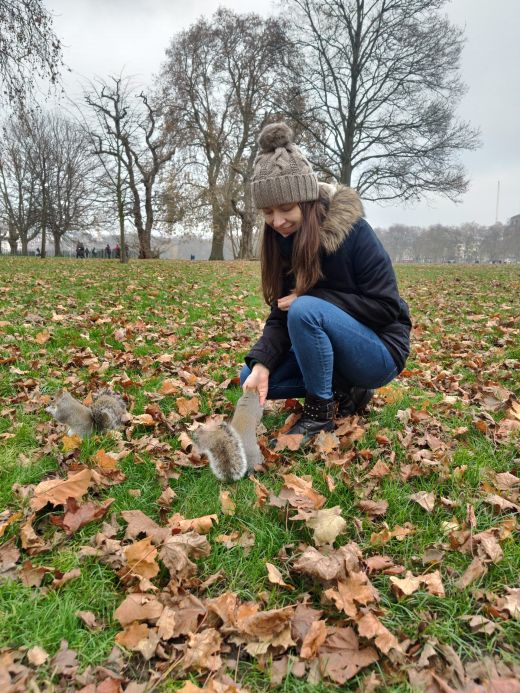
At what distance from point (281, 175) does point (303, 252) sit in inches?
15.0

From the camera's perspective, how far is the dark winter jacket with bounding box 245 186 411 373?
7.41 ft

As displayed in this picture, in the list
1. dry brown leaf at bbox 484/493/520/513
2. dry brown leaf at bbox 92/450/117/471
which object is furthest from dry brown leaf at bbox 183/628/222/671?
dry brown leaf at bbox 484/493/520/513

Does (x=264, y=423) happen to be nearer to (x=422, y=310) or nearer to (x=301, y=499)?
(x=301, y=499)

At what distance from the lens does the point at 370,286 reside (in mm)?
2291

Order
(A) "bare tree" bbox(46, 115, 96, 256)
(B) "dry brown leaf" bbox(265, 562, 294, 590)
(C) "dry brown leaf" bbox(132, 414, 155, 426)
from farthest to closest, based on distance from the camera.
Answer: (A) "bare tree" bbox(46, 115, 96, 256), (C) "dry brown leaf" bbox(132, 414, 155, 426), (B) "dry brown leaf" bbox(265, 562, 294, 590)

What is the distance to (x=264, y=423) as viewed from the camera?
2625mm

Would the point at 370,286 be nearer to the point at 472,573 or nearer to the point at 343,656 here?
the point at 472,573

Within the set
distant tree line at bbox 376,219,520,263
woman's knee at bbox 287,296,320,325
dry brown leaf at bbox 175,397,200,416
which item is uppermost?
distant tree line at bbox 376,219,520,263

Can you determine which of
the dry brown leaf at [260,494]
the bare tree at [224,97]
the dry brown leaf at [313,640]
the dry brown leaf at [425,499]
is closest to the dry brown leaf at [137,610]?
the dry brown leaf at [313,640]

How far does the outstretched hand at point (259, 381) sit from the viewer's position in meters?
2.29

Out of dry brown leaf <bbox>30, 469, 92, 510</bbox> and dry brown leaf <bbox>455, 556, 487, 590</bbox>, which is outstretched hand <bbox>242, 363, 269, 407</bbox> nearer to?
dry brown leaf <bbox>30, 469, 92, 510</bbox>

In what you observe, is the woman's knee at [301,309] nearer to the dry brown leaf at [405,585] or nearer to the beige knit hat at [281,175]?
the beige knit hat at [281,175]

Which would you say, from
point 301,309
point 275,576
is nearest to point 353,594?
point 275,576

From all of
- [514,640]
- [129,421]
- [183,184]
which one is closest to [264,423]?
[129,421]
